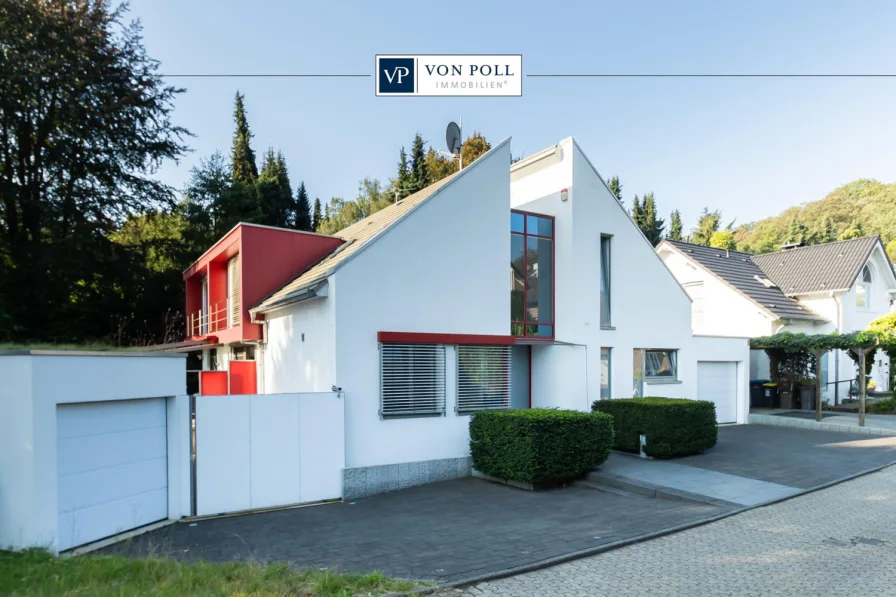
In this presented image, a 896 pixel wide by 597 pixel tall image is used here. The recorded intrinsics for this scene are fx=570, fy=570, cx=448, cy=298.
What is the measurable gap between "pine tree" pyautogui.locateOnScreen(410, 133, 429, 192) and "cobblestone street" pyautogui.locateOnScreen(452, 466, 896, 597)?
34340 millimetres

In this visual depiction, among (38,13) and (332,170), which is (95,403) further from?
(332,170)

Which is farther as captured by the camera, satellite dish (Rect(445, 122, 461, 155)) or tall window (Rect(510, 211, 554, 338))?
satellite dish (Rect(445, 122, 461, 155))

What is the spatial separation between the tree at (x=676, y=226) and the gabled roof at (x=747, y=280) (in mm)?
27880

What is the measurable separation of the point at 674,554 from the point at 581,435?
3768 millimetres

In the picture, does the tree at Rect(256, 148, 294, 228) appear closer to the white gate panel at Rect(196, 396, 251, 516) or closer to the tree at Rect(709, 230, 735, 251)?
the white gate panel at Rect(196, 396, 251, 516)

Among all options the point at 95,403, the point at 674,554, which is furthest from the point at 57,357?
the point at 674,554

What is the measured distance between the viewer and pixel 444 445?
11.2 metres

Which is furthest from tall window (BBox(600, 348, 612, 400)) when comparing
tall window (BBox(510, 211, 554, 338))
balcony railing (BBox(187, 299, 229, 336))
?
balcony railing (BBox(187, 299, 229, 336))

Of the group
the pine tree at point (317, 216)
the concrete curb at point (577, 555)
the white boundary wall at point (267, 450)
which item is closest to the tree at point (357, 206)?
the pine tree at point (317, 216)

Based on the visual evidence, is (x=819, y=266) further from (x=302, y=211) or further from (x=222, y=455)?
(x=302, y=211)

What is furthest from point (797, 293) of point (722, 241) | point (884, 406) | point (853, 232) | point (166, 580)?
point (853, 232)

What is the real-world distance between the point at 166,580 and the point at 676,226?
188ft

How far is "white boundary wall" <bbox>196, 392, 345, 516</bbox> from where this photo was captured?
27.8 feet

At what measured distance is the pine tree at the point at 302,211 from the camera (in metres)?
40.3
